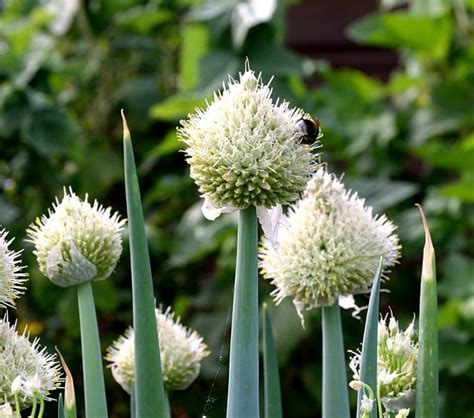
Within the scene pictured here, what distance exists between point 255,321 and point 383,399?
7.0 inches

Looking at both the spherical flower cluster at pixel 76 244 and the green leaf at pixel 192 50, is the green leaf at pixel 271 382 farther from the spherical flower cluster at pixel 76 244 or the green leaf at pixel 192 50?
the green leaf at pixel 192 50

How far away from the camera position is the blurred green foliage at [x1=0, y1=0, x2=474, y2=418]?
2941mm

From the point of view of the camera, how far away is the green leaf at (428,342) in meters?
0.90

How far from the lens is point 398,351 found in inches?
38.8

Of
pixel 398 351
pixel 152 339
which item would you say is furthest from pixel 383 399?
pixel 152 339

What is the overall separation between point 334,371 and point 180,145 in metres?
2.14

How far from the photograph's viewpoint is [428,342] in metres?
0.91

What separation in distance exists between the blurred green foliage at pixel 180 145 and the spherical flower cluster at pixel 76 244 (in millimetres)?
1870

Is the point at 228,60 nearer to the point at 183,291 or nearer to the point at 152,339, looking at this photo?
the point at 183,291

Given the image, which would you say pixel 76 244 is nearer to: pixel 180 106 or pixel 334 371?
pixel 334 371

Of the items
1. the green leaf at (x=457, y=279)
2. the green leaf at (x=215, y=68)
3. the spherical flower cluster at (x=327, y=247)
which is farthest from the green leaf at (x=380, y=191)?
the spherical flower cluster at (x=327, y=247)

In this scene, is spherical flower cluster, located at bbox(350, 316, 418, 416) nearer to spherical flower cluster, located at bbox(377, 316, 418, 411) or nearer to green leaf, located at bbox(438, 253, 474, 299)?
Answer: spherical flower cluster, located at bbox(377, 316, 418, 411)

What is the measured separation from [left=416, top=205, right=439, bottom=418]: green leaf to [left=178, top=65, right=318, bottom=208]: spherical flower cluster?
128mm

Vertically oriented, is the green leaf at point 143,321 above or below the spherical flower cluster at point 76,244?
below
